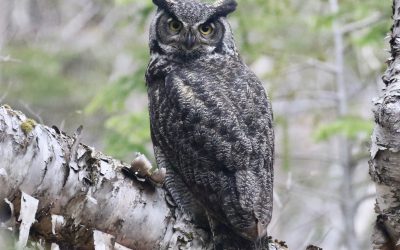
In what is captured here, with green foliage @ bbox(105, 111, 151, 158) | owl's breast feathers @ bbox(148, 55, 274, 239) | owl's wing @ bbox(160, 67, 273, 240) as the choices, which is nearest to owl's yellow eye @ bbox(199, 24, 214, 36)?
owl's breast feathers @ bbox(148, 55, 274, 239)

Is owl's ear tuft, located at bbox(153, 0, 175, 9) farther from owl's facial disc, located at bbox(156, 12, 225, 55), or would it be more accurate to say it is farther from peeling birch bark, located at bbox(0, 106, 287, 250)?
peeling birch bark, located at bbox(0, 106, 287, 250)

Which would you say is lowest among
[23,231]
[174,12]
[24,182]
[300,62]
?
[23,231]

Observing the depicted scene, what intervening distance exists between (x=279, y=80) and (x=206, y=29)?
6468 millimetres

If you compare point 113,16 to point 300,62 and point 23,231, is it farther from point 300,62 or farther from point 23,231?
point 23,231

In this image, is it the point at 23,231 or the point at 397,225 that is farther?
the point at 397,225

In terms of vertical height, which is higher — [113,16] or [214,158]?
[113,16]

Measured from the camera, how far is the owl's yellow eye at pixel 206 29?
4903 millimetres

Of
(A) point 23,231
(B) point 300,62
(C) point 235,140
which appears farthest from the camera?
(B) point 300,62

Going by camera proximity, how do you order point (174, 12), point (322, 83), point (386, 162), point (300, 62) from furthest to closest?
point (322, 83), point (300, 62), point (174, 12), point (386, 162)

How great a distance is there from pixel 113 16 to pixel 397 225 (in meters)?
16.2

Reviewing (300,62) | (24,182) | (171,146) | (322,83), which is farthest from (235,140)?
(322,83)

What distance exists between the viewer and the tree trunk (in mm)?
3066

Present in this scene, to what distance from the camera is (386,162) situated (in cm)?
315

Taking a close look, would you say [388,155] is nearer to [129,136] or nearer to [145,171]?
[145,171]
